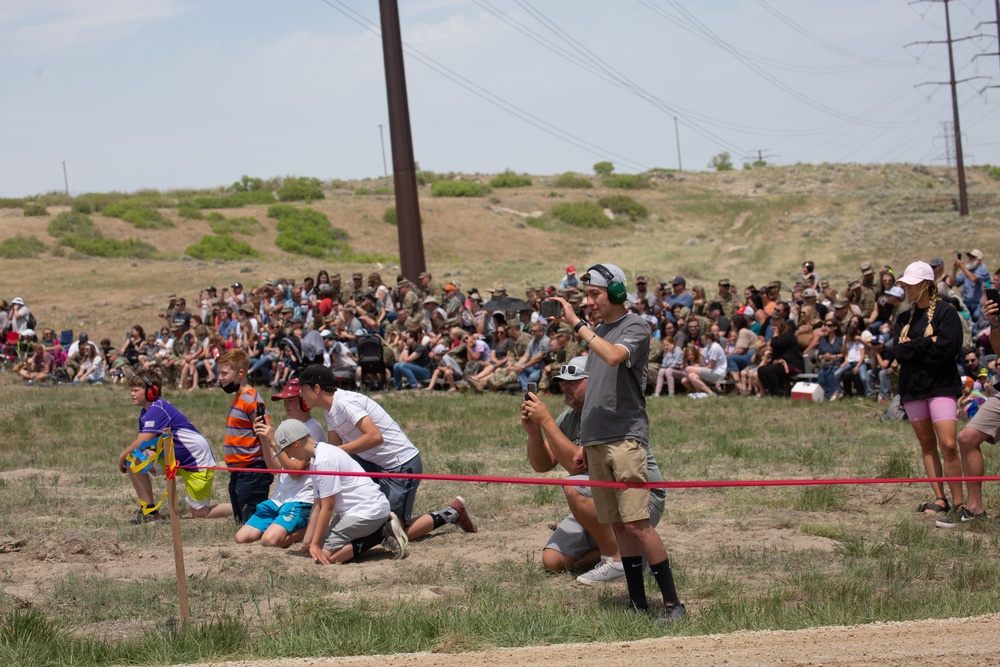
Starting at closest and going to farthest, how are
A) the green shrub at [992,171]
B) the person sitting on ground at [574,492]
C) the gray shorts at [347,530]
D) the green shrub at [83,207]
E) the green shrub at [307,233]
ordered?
1. the person sitting on ground at [574,492]
2. the gray shorts at [347,530]
3. the green shrub at [307,233]
4. the green shrub at [83,207]
5. the green shrub at [992,171]

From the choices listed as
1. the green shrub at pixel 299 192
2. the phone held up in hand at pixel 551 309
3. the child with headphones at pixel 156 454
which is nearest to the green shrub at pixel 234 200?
the green shrub at pixel 299 192

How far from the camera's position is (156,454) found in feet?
33.2

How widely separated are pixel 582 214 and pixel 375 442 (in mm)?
53453

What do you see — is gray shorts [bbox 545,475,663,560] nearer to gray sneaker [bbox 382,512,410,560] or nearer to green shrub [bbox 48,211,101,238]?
gray sneaker [bbox 382,512,410,560]

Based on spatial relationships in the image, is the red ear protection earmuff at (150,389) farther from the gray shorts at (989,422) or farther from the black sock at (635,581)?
the gray shorts at (989,422)

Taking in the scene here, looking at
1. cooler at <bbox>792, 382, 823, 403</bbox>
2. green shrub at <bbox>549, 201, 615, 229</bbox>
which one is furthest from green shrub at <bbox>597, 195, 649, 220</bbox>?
cooler at <bbox>792, 382, 823, 403</bbox>

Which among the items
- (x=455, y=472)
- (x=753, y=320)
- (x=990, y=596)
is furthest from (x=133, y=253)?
(x=990, y=596)

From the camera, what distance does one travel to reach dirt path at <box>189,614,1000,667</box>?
551cm

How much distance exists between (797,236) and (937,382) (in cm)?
3884

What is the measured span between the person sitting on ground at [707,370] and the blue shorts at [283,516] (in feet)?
30.4

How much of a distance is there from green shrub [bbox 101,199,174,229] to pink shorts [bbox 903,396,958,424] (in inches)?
1838

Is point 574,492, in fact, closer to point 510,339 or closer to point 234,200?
point 510,339

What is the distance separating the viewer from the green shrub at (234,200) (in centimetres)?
6041

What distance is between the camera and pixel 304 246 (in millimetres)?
52125
